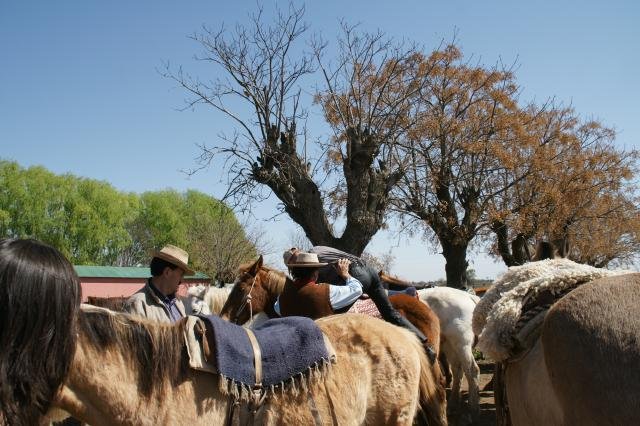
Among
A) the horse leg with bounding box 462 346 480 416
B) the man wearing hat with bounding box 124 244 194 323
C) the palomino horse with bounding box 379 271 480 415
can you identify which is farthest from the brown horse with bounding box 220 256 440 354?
the horse leg with bounding box 462 346 480 416

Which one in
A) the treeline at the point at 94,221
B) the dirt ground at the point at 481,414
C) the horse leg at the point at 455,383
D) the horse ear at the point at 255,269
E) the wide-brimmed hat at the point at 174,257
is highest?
the treeline at the point at 94,221

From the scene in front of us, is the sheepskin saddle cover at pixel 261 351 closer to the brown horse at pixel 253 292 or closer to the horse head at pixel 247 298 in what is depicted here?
the brown horse at pixel 253 292

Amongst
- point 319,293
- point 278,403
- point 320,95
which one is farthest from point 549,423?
point 320,95

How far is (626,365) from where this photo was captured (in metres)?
1.80

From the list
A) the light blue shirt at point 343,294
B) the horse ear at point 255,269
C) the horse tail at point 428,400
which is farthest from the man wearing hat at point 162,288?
the horse tail at point 428,400

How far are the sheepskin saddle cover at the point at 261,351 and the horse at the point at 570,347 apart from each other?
2.91 ft

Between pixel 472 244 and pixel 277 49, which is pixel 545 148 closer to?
pixel 472 244

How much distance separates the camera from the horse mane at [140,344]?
206 cm

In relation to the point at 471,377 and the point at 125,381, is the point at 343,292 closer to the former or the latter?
the point at 125,381

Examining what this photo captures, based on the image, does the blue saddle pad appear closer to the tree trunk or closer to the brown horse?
the brown horse

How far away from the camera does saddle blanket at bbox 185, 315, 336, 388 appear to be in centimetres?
218

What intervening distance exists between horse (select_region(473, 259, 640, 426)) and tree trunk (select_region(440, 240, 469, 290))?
678 inches

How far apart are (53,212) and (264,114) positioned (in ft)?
125

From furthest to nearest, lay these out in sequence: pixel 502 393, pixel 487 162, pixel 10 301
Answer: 1. pixel 487 162
2. pixel 502 393
3. pixel 10 301
